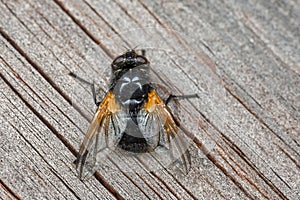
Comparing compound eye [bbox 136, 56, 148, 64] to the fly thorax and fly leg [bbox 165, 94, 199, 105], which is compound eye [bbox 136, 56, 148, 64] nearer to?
the fly thorax

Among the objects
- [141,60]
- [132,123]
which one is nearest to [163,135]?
[132,123]

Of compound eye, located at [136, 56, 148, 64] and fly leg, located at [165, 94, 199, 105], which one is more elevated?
compound eye, located at [136, 56, 148, 64]

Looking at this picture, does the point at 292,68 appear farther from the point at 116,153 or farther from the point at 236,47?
the point at 116,153

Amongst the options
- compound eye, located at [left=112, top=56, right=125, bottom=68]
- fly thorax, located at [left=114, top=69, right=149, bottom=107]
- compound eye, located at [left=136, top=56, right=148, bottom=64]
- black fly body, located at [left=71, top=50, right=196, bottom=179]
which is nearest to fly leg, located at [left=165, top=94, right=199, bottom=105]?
black fly body, located at [left=71, top=50, right=196, bottom=179]

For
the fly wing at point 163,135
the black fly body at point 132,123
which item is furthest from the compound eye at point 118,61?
the fly wing at point 163,135

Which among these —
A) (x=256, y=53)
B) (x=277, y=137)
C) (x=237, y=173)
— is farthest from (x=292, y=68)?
(x=237, y=173)

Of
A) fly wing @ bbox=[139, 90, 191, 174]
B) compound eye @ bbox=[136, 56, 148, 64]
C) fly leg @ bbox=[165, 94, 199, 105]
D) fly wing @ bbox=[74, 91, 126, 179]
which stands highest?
compound eye @ bbox=[136, 56, 148, 64]

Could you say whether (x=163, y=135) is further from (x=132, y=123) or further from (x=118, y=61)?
(x=118, y=61)
